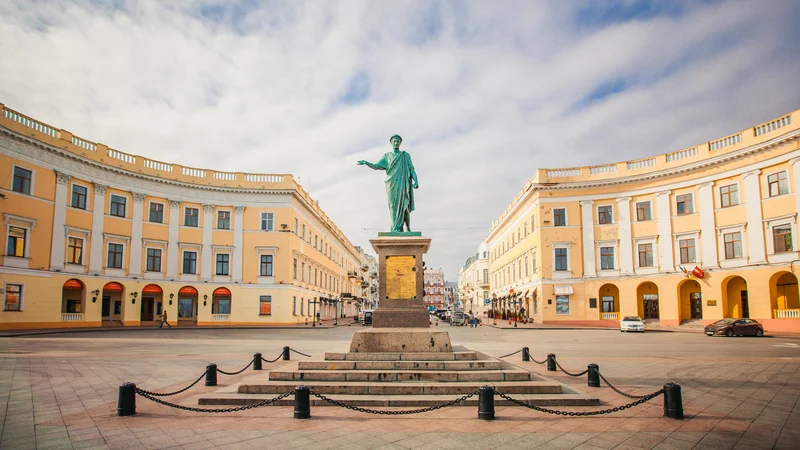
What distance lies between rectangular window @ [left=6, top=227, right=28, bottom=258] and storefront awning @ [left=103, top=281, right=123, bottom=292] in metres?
6.72

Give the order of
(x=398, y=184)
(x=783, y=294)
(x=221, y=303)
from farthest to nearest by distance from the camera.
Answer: (x=221, y=303)
(x=783, y=294)
(x=398, y=184)

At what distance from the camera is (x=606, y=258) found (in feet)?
135

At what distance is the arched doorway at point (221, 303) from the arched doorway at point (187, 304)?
1.46 m

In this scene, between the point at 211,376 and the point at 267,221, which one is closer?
the point at 211,376

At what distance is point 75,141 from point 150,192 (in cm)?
648

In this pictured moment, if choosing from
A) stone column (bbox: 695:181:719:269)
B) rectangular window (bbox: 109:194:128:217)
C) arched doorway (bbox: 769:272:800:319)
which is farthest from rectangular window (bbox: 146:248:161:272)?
arched doorway (bbox: 769:272:800:319)

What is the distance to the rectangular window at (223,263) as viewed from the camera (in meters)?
42.2

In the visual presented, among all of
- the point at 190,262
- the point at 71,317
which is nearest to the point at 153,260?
the point at 190,262

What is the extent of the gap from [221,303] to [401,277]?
33.4 meters

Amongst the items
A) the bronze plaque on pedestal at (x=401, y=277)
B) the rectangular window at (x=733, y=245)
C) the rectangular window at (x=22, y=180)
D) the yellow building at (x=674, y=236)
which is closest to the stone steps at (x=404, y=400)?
the bronze plaque on pedestal at (x=401, y=277)

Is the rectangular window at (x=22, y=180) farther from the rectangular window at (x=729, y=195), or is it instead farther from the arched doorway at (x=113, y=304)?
the rectangular window at (x=729, y=195)

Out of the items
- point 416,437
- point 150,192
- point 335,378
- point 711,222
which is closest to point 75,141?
point 150,192

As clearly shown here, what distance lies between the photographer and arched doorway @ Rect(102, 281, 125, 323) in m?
37.0

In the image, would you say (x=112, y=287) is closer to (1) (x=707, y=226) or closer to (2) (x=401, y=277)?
(2) (x=401, y=277)
